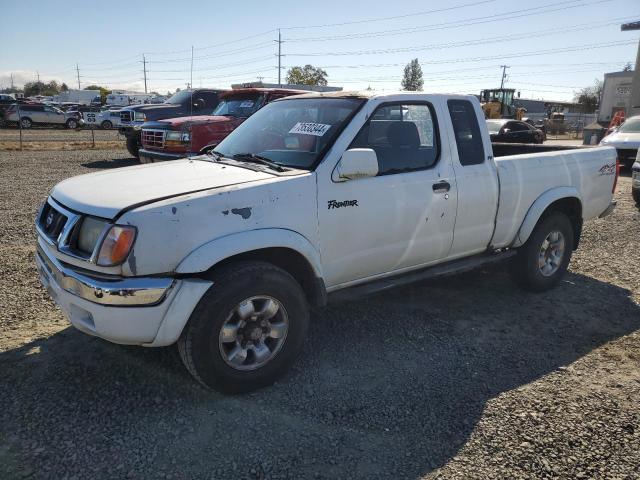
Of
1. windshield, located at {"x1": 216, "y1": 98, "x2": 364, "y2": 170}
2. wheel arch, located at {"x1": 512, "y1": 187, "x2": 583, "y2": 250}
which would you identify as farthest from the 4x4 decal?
wheel arch, located at {"x1": 512, "y1": 187, "x2": 583, "y2": 250}

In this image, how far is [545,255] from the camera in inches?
202

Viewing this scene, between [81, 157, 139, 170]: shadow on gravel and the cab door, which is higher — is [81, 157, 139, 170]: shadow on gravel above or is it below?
below

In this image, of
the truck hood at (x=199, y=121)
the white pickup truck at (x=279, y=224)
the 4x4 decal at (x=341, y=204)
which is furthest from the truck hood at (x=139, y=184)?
the truck hood at (x=199, y=121)

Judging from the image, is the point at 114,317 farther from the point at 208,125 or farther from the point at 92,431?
the point at 208,125

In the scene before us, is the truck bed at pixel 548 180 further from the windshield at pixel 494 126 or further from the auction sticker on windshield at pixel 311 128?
the windshield at pixel 494 126

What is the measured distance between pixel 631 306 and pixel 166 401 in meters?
4.38

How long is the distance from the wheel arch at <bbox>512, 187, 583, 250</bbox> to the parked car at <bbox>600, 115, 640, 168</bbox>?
405 inches

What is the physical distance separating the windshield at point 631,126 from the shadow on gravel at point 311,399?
A: 12428mm

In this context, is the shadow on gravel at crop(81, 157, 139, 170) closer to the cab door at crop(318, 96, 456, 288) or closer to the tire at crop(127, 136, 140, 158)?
the tire at crop(127, 136, 140, 158)

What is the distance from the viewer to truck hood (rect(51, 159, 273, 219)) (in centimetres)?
292

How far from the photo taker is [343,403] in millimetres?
3154

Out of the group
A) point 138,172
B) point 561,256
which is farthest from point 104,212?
point 561,256

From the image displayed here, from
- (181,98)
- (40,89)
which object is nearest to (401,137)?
(181,98)

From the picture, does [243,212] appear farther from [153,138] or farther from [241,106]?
[241,106]
